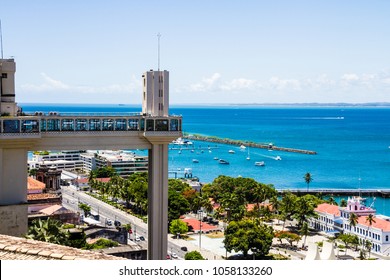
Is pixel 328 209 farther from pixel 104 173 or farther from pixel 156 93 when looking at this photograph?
pixel 104 173

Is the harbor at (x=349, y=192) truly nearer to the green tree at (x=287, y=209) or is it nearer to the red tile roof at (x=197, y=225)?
the green tree at (x=287, y=209)

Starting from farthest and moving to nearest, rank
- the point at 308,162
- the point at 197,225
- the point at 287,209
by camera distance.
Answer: the point at 308,162 < the point at 287,209 < the point at 197,225

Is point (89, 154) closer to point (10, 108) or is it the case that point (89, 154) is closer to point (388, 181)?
point (388, 181)

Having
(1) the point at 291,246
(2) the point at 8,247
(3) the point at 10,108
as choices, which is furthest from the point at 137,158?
(2) the point at 8,247

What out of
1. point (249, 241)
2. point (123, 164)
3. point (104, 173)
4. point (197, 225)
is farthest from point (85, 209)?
point (123, 164)

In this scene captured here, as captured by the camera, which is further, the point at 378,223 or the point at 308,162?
the point at 308,162

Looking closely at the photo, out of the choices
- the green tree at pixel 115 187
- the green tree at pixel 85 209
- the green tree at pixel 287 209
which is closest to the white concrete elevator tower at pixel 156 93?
the green tree at pixel 287 209

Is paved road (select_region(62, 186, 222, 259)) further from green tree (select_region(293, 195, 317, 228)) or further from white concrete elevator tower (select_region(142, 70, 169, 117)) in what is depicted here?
white concrete elevator tower (select_region(142, 70, 169, 117))
